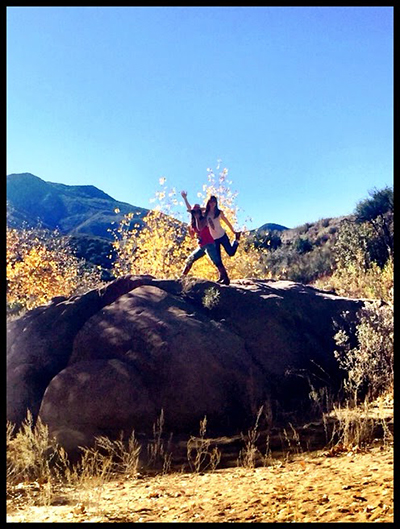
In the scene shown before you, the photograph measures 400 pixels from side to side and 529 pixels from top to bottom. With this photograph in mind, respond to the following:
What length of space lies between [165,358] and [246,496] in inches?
134

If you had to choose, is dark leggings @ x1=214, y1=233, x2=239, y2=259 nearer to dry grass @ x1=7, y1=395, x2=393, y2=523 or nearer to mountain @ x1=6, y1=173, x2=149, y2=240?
dry grass @ x1=7, y1=395, x2=393, y2=523

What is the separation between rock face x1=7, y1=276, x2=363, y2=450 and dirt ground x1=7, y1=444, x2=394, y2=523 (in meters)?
1.37

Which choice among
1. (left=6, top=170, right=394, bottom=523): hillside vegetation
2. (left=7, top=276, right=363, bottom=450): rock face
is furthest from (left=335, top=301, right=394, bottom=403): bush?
(left=7, top=276, right=363, bottom=450): rock face

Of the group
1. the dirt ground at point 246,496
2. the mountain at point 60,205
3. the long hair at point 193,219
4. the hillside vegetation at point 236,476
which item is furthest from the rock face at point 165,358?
the mountain at point 60,205

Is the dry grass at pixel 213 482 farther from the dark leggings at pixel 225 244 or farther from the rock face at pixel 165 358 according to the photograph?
the dark leggings at pixel 225 244

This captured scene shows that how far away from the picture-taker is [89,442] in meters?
7.43

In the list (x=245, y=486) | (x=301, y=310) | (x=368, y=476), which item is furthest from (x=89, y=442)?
(x=301, y=310)

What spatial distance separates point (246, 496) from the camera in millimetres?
5168

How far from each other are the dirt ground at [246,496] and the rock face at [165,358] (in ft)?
4.48

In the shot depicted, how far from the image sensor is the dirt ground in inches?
178

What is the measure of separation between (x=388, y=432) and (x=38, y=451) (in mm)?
4974

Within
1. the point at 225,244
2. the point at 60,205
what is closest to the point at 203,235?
the point at 225,244

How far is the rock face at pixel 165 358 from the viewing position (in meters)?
7.84

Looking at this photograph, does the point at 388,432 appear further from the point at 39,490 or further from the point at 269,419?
the point at 39,490
